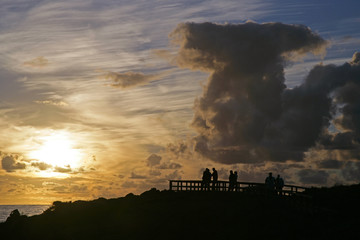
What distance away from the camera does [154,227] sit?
3312cm

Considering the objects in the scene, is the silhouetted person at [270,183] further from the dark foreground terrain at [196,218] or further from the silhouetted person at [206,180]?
the silhouetted person at [206,180]

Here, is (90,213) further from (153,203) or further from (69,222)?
(153,203)

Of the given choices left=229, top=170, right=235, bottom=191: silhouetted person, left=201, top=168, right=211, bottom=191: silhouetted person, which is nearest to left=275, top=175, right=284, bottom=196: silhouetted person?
left=229, top=170, right=235, bottom=191: silhouetted person

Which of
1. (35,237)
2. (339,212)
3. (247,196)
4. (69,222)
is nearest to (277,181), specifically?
(247,196)

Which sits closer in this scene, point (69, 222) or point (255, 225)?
point (255, 225)

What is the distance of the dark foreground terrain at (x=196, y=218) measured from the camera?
1213 inches

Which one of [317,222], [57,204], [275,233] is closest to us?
[275,233]

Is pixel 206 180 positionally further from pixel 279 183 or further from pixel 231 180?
pixel 279 183

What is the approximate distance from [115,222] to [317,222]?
15.3m

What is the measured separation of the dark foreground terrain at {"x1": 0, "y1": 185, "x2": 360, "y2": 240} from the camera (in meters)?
30.8

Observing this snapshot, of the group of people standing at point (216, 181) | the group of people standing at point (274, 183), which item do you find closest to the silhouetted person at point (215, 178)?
the group of people standing at point (216, 181)

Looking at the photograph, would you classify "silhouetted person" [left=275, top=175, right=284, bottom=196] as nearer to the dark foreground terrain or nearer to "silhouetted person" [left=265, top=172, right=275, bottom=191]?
"silhouetted person" [left=265, top=172, right=275, bottom=191]

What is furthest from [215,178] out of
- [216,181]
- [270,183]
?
[270,183]

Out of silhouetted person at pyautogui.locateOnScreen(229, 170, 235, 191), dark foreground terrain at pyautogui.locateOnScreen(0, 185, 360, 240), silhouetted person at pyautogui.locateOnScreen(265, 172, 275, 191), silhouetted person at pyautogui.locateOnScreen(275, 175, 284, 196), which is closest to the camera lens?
dark foreground terrain at pyautogui.locateOnScreen(0, 185, 360, 240)
